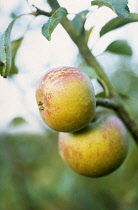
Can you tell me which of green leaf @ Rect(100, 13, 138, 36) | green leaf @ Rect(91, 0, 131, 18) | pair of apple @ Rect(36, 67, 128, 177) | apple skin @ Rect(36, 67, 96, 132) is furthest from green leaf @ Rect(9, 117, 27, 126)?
green leaf @ Rect(91, 0, 131, 18)

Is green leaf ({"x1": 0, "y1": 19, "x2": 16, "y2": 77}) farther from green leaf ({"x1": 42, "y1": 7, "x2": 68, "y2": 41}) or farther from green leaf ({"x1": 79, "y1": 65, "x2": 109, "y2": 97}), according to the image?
green leaf ({"x1": 79, "y1": 65, "x2": 109, "y2": 97})

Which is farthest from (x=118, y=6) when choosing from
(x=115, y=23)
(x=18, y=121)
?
(x=18, y=121)

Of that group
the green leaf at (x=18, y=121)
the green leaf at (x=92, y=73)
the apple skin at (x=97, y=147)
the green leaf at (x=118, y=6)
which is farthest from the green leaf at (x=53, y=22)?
the green leaf at (x=18, y=121)

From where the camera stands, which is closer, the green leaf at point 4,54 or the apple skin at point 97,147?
the green leaf at point 4,54

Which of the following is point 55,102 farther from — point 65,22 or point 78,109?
point 65,22

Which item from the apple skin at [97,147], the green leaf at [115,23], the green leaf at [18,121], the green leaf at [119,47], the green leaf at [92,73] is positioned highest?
the green leaf at [115,23]

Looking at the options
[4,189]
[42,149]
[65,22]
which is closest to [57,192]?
[4,189]

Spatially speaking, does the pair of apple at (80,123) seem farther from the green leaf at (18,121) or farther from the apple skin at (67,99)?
the green leaf at (18,121)
